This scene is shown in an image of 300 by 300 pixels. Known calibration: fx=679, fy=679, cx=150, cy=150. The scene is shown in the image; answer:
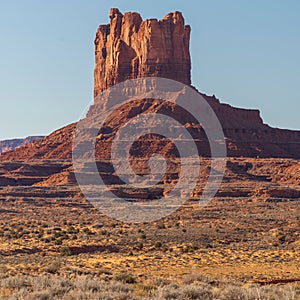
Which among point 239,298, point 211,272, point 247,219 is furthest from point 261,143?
point 239,298

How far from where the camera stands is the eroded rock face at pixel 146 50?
110 meters

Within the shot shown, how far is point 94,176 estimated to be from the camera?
78875mm

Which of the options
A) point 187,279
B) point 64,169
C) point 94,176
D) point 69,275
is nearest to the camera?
point 187,279

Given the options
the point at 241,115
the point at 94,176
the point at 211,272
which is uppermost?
the point at 241,115

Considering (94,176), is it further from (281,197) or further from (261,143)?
(261,143)

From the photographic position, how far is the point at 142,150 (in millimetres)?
90125

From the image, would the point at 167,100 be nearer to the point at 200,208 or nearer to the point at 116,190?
the point at 116,190

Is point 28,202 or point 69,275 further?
point 28,202

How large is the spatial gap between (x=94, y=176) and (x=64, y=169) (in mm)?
7765

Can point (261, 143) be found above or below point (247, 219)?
above

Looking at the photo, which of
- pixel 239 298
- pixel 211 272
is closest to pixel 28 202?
pixel 211 272

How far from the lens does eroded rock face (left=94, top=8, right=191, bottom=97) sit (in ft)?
362

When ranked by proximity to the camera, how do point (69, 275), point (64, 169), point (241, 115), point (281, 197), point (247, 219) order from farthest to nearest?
point (241, 115) → point (64, 169) → point (281, 197) → point (247, 219) → point (69, 275)

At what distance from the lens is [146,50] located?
111 m
